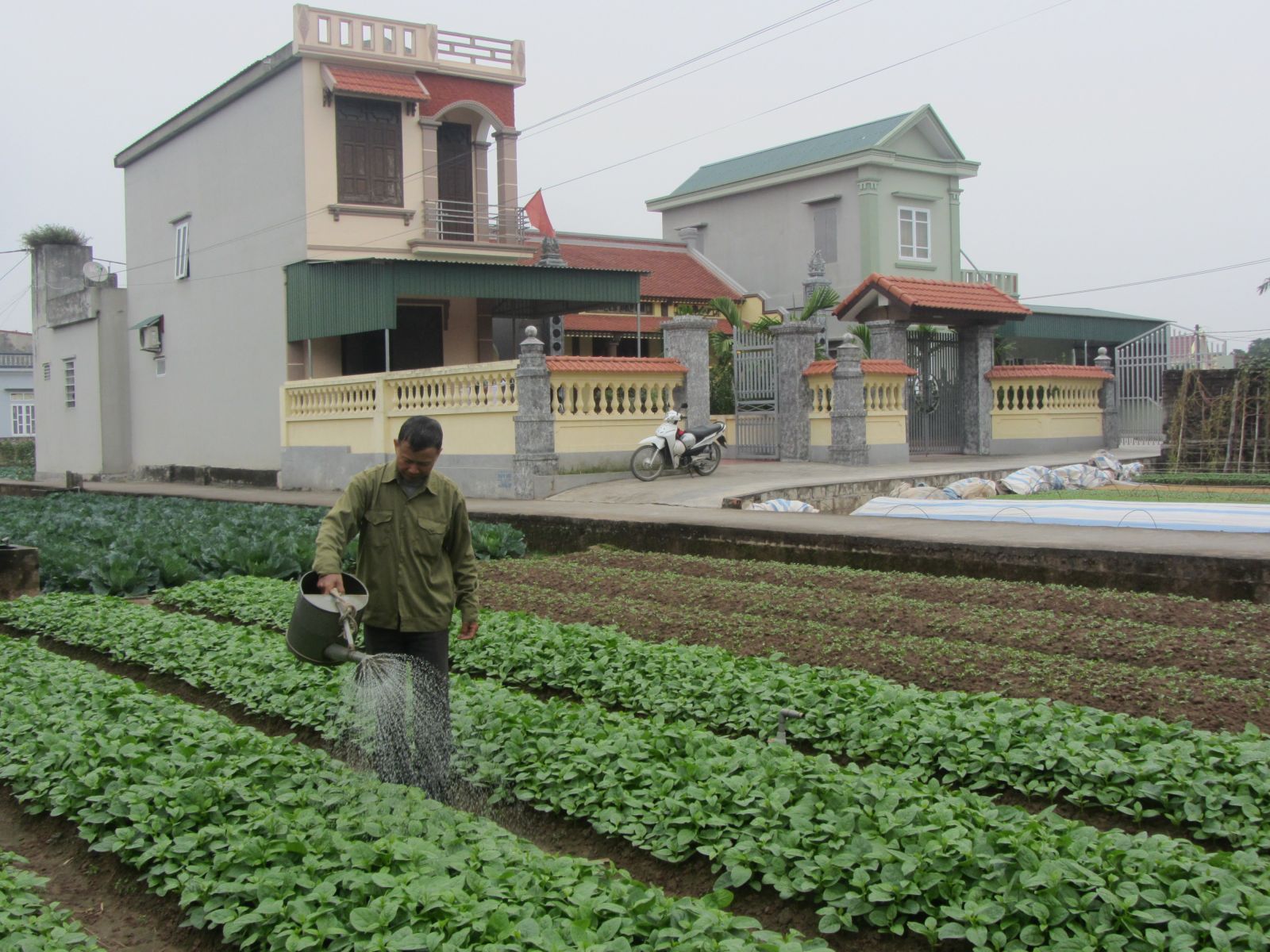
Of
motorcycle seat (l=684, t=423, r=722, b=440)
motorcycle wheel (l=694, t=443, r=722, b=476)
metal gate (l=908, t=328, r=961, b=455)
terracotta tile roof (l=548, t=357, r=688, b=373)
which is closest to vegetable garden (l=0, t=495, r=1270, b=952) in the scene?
terracotta tile roof (l=548, t=357, r=688, b=373)

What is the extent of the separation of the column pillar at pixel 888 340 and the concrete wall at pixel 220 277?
11.7m

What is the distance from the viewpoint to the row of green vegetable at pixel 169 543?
12.5 metres

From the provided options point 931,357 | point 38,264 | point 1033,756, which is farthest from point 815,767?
point 38,264

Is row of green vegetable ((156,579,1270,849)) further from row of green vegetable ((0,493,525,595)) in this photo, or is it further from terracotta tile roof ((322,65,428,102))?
terracotta tile roof ((322,65,428,102))

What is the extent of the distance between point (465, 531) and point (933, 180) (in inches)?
1269

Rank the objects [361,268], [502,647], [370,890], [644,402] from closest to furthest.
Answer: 1. [370,890]
2. [502,647]
3. [644,402]
4. [361,268]

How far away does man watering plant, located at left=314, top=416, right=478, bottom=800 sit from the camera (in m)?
5.59

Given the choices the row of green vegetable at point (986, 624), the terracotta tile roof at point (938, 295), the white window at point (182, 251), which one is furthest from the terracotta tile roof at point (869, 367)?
the white window at point (182, 251)

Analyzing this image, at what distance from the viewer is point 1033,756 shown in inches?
214

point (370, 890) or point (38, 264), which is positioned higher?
point (38, 264)

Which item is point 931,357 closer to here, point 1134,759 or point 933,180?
point 933,180

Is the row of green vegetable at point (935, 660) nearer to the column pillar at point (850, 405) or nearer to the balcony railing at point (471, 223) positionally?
the column pillar at point (850, 405)

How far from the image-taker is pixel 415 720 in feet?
18.7

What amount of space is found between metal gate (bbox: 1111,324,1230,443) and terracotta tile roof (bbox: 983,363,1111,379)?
0.84 meters
